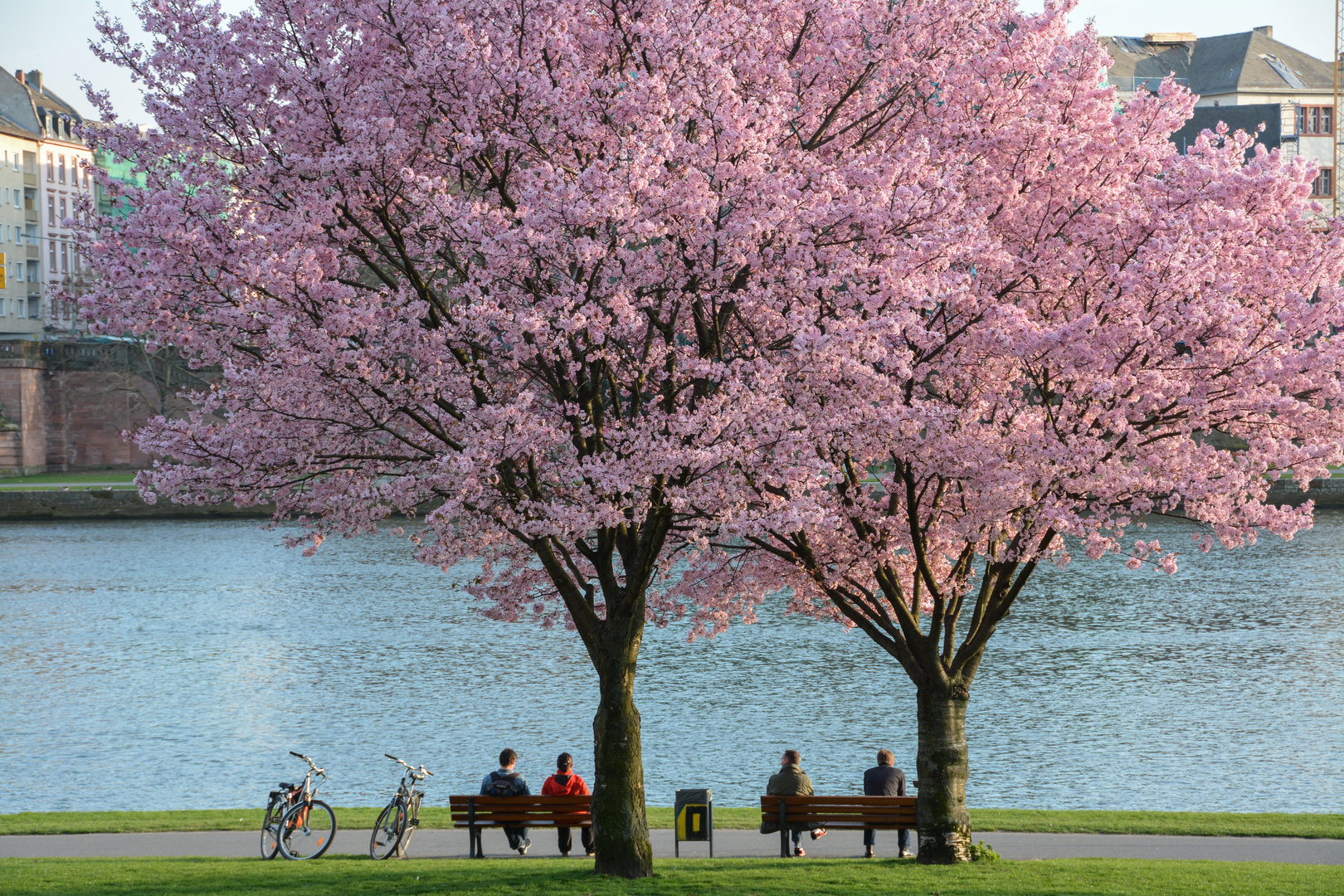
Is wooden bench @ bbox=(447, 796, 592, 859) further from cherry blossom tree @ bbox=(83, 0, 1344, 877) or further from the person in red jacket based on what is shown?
cherry blossom tree @ bbox=(83, 0, 1344, 877)

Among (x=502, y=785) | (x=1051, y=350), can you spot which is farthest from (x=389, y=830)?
(x=1051, y=350)

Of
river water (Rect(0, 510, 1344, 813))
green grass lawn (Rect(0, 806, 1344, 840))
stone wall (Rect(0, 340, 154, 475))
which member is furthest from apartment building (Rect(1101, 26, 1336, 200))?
green grass lawn (Rect(0, 806, 1344, 840))

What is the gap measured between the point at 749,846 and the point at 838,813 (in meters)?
1.38

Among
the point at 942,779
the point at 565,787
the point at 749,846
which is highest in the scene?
the point at 942,779

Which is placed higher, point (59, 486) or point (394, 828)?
point (59, 486)

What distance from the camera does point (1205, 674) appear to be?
119 feet

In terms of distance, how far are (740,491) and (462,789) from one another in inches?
538

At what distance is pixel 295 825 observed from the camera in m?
17.7

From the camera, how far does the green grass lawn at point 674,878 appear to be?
Result: 567 inches

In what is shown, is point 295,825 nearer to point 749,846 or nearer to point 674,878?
point 674,878

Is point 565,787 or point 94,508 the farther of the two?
point 94,508

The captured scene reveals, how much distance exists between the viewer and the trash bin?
1731cm

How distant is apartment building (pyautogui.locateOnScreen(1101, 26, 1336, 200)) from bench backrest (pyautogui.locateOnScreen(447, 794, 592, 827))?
333 ft

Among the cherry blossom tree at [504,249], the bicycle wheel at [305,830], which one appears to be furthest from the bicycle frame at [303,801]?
the cherry blossom tree at [504,249]
